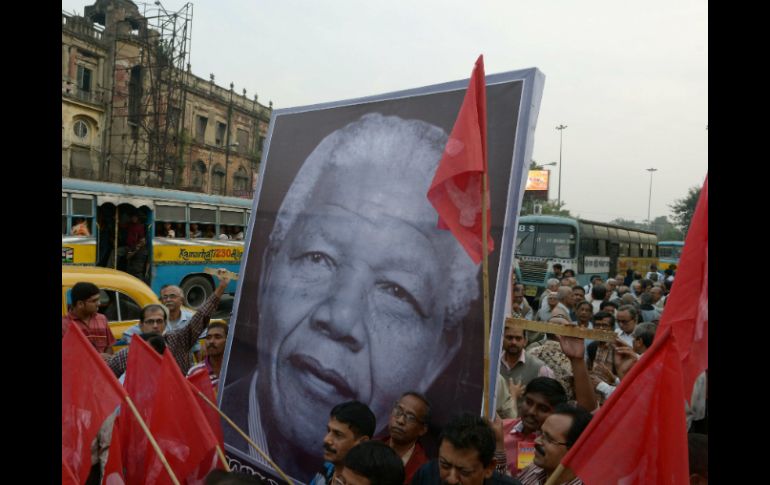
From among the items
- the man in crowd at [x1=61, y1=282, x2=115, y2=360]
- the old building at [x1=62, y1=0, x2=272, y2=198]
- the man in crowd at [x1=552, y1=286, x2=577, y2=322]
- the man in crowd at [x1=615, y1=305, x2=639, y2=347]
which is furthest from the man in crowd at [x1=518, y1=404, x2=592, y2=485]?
the old building at [x1=62, y1=0, x2=272, y2=198]

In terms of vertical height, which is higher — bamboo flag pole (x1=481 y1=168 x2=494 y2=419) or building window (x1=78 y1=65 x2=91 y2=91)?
building window (x1=78 y1=65 x2=91 y2=91)

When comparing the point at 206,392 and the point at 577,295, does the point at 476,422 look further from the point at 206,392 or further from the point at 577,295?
the point at 577,295

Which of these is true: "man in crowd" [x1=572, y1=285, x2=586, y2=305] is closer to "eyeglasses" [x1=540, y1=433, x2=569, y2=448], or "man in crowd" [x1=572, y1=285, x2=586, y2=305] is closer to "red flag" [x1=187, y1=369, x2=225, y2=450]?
"eyeglasses" [x1=540, y1=433, x2=569, y2=448]

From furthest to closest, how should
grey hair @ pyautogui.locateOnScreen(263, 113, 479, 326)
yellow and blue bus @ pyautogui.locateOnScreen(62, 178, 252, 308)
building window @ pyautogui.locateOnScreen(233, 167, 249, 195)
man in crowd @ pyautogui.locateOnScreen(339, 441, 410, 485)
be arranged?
building window @ pyautogui.locateOnScreen(233, 167, 249, 195) < yellow and blue bus @ pyautogui.locateOnScreen(62, 178, 252, 308) < grey hair @ pyautogui.locateOnScreen(263, 113, 479, 326) < man in crowd @ pyautogui.locateOnScreen(339, 441, 410, 485)

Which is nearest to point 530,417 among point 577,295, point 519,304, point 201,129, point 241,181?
point 577,295

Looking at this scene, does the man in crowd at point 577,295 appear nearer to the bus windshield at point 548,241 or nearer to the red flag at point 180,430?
the red flag at point 180,430

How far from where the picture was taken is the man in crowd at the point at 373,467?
219cm

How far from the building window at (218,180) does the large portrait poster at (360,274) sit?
31272mm

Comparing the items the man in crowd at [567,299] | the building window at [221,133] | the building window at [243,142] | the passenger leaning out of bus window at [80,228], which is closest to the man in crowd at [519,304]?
the man in crowd at [567,299]

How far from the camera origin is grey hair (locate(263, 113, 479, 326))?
2.90 meters

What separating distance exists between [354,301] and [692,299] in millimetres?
1675

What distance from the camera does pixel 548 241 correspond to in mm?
16547
